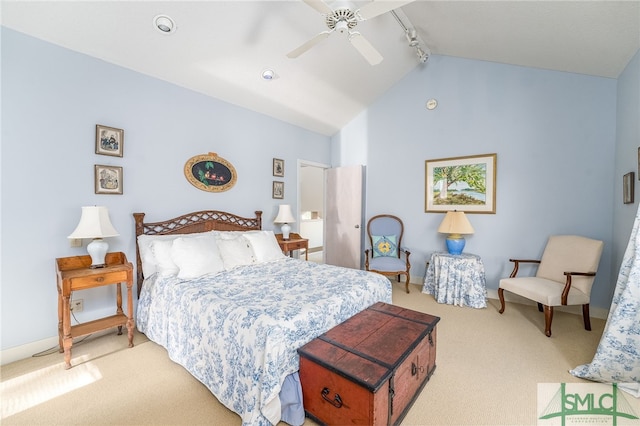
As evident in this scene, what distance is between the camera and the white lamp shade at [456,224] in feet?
11.7

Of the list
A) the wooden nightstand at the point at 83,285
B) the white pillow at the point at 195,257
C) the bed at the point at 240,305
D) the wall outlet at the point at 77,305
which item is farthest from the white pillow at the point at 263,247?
the wall outlet at the point at 77,305

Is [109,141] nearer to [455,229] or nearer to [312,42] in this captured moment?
[312,42]

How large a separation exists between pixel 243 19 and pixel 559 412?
12.8ft

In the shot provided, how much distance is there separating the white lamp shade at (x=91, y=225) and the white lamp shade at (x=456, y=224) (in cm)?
380

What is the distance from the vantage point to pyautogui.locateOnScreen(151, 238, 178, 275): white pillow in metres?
2.53

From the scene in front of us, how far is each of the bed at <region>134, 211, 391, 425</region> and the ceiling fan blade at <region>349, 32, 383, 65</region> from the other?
2.01 metres

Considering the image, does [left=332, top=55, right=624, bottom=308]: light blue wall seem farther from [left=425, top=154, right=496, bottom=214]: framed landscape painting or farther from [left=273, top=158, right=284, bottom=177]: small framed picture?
[left=273, top=158, right=284, bottom=177]: small framed picture

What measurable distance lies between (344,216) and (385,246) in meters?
0.98

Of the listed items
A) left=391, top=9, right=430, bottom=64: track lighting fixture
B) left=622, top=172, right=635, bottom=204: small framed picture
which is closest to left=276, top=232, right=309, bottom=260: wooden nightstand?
left=391, top=9, right=430, bottom=64: track lighting fixture

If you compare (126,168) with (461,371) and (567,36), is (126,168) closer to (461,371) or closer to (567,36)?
(461,371)

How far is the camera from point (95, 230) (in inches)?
90.7

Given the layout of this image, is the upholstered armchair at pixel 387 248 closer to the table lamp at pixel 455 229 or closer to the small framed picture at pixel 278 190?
the table lamp at pixel 455 229

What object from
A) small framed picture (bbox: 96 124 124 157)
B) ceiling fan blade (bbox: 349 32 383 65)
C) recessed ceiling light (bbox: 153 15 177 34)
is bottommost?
small framed picture (bbox: 96 124 124 157)

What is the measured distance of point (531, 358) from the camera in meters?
2.30
